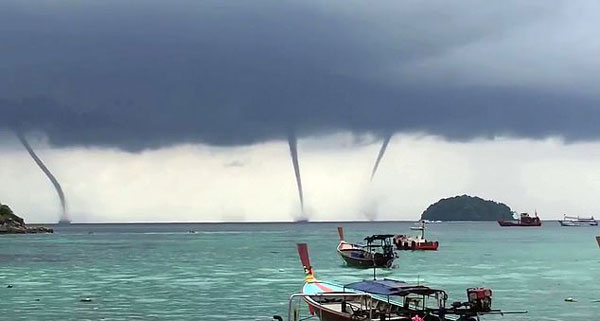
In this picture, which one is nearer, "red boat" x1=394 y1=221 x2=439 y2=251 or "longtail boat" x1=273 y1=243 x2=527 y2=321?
"longtail boat" x1=273 y1=243 x2=527 y2=321

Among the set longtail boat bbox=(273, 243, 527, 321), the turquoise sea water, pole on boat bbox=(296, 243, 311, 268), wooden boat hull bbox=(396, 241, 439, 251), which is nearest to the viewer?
longtail boat bbox=(273, 243, 527, 321)

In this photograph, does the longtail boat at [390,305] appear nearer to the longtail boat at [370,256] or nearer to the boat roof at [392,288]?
the boat roof at [392,288]

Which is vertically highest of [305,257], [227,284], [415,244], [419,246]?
[415,244]

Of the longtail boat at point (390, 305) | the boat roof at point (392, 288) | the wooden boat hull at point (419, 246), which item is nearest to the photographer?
the longtail boat at point (390, 305)

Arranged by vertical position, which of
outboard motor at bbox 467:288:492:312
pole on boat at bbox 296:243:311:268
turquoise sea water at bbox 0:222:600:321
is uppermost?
pole on boat at bbox 296:243:311:268

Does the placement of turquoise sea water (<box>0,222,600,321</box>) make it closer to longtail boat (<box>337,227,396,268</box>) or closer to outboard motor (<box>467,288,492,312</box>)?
longtail boat (<box>337,227,396,268</box>)

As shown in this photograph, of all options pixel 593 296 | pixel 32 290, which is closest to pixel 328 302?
pixel 593 296

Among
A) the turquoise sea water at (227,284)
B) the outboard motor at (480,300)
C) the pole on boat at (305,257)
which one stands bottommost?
the turquoise sea water at (227,284)

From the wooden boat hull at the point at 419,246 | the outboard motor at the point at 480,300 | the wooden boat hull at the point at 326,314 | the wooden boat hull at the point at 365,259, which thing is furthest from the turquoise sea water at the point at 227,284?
the wooden boat hull at the point at 419,246

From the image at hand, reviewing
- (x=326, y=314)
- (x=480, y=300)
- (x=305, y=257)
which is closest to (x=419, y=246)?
(x=305, y=257)


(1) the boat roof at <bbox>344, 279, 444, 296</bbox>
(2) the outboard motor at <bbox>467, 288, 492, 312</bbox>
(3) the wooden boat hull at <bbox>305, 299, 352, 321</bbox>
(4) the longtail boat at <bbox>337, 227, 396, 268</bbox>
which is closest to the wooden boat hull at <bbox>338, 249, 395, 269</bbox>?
(4) the longtail boat at <bbox>337, 227, 396, 268</bbox>

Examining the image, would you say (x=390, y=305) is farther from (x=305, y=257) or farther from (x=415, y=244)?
(x=415, y=244)

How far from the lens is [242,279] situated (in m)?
79.8

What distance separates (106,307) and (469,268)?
55.8 m
